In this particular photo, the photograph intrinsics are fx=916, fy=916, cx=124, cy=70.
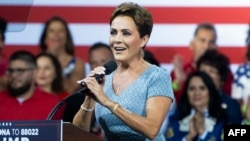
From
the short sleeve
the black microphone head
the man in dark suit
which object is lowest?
the man in dark suit

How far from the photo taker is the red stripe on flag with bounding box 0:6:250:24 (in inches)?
272

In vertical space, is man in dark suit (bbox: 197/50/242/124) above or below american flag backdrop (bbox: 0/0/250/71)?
below

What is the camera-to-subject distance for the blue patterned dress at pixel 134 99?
3.65 meters

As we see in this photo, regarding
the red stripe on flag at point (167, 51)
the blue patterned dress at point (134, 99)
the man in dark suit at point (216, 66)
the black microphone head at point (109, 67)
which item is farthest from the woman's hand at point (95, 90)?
the red stripe on flag at point (167, 51)

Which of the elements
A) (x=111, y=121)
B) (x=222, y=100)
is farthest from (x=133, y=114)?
(x=222, y=100)

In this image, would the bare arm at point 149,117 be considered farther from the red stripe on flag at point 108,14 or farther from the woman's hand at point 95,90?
the red stripe on flag at point 108,14

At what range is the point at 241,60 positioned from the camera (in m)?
6.84

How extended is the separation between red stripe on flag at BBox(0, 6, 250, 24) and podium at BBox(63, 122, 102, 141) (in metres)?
3.39

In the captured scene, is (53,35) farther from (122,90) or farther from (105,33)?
(122,90)

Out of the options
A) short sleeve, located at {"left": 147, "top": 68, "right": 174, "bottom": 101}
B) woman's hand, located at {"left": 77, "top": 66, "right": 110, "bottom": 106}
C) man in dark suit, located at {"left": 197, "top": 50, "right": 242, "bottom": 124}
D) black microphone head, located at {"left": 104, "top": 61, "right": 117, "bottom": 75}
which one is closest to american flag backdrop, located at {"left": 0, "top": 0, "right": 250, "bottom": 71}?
man in dark suit, located at {"left": 197, "top": 50, "right": 242, "bottom": 124}

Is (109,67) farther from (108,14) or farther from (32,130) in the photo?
(108,14)

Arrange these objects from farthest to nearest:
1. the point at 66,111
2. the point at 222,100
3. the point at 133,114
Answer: the point at 222,100 → the point at 66,111 → the point at 133,114

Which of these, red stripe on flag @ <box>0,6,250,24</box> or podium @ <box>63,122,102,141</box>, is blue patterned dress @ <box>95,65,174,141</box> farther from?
red stripe on flag @ <box>0,6,250,24</box>

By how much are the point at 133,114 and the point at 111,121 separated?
0.54ft
